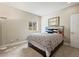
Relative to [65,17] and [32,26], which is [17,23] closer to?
[32,26]

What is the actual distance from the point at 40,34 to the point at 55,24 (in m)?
0.59

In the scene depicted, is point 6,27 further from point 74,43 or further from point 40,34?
point 74,43

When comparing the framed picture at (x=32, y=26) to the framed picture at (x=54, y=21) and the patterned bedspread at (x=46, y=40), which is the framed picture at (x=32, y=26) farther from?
the framed picture at (x=54, y=21)

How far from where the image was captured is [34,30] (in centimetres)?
254

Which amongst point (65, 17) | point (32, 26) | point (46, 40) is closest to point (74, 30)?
point (65, 17)

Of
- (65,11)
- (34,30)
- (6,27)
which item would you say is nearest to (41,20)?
(34,30)

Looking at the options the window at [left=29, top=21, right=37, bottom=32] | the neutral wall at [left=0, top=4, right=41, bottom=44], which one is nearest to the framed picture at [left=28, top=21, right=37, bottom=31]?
the window at [left=29, top=21, right=37, bottom=32]

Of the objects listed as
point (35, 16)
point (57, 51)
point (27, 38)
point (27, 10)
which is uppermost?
point (27, 10)

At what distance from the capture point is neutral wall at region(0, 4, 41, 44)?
2545 mm

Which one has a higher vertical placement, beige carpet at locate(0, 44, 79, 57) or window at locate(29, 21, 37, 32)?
window at locate(29, 21, 37, 32)

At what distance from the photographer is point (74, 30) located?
114 inches

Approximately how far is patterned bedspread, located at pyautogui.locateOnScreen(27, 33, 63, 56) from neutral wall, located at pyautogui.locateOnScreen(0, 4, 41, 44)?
0.87 ft

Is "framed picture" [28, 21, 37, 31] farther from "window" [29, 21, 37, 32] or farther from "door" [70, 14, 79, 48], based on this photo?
"door" [70, 14, 79, 48]

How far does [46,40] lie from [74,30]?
1.03m
